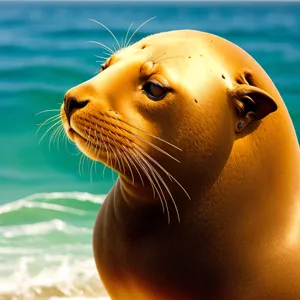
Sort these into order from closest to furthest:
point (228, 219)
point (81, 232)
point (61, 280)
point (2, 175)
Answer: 1. point (228, 219)
2. point (61, 280)
3. point (81, 232)
4. point (2, 175)

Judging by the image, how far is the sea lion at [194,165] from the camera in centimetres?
217

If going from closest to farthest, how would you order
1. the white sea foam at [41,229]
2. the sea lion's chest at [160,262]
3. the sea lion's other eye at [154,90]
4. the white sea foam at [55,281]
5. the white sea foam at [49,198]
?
1. the sea lion's other eye at [154,90]
2. the sea lion's chest at [160,262]
3. the white sea foam at [55,281]
4. the white sea foam at [41,229]
5. the white sea foam at [49,198]

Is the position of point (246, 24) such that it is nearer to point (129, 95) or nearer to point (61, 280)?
point (61, 280)

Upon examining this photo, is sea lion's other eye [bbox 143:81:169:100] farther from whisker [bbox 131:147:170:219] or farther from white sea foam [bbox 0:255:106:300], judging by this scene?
white sea foam [bbox 0:255:106:300]

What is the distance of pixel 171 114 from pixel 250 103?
235 millimetres

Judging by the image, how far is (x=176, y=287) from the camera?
237 cm

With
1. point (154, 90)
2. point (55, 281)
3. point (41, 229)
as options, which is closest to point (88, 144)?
point (154, 90)

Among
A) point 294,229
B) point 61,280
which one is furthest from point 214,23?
point 294,229

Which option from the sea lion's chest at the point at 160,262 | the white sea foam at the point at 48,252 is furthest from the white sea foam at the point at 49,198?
the sea lion's chest at the point at 160,262

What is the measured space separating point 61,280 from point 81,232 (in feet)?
4.16

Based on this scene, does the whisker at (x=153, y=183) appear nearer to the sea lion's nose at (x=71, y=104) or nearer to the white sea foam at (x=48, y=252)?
the sea lion's nose at (x=71, y=104)

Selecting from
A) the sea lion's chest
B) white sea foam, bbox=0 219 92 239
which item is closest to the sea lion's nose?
the sea lion's chest

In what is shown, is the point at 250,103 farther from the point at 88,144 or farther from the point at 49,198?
the point at 49,198

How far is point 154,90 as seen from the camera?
216cm
